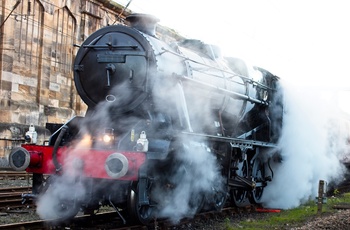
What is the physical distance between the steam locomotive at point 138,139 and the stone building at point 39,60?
29.9ft

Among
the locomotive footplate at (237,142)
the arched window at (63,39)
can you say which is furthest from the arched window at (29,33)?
the locomotive footplate at (237,142)

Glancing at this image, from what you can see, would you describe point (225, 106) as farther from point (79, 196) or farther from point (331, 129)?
point (331, 129)

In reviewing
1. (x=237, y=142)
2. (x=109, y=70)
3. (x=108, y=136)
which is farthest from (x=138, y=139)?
(x=237, y=142)

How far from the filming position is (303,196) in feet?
42.2

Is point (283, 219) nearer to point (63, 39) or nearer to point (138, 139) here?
point (138, 139)

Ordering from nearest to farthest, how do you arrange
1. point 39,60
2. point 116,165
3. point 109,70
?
point 116,165 → point 109,70 → point 39,60

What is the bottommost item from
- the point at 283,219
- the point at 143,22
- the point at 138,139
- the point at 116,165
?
the point at 283,219

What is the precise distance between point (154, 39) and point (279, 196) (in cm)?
623

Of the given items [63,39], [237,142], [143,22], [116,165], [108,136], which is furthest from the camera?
[63,39]

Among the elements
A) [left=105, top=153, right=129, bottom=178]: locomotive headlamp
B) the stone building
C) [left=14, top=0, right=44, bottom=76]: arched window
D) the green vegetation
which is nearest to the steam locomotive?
[left=105, top=153, right=129, bottom=178]: locomotive headlamp

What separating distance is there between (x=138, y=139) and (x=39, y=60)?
13.8 meters

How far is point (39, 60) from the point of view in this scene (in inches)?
757

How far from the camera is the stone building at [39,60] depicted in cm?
1756

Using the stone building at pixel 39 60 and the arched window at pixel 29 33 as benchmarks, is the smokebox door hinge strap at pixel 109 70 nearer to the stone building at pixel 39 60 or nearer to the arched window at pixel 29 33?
the stone building at pixel 39 60
